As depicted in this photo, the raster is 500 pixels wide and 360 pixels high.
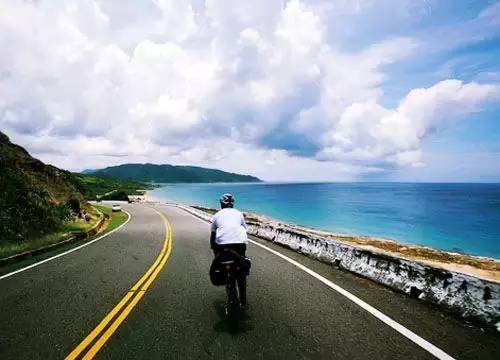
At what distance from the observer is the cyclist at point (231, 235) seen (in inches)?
246

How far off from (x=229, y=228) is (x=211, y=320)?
4.97ft

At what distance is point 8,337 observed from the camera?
5.08m

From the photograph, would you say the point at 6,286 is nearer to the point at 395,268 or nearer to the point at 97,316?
the point at 97,316

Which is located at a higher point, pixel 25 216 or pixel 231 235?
pixel 231 235

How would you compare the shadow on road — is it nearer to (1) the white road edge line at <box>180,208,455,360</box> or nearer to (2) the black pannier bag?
(2) the black pannier bag

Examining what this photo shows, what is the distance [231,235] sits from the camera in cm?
638

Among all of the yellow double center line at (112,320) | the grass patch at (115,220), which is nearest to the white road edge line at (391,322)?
the yellow double center line at (112,320)

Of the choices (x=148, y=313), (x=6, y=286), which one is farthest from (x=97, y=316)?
(x=6, y=286)

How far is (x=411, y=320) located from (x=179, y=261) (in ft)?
24.3

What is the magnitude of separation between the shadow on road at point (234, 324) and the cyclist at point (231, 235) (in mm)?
341

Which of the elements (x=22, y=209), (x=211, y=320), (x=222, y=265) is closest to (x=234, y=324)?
(x=211, y=320)

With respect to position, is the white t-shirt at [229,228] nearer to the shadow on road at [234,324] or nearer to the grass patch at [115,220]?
the shadow on road at [234,324]

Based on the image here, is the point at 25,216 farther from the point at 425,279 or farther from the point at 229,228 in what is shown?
the point at 425,279

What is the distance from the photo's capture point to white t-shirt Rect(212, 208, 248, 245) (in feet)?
20.9
